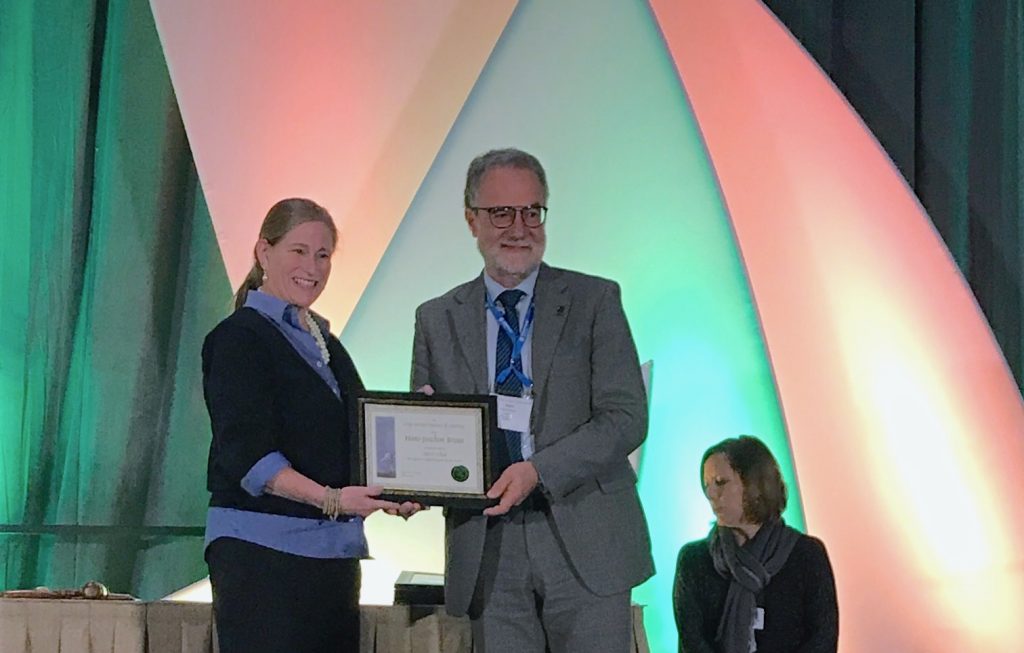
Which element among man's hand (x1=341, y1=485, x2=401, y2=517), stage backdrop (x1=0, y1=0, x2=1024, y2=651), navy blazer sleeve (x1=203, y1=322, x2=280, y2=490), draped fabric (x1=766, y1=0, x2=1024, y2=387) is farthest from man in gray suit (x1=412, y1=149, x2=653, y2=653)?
draped fabric (x1=766, y1=0, x2=1024, y2=387)

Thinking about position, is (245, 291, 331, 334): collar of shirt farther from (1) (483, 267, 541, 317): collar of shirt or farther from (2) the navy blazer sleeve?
(1) (483, 267, 541, 317): collar of shirt

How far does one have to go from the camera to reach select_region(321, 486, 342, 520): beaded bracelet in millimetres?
2121

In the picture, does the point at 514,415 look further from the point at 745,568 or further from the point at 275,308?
the point at 745,568

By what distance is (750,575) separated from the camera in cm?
309

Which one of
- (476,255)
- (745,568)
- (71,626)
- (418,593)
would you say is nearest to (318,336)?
(418,593)

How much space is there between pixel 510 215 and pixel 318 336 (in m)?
0.42

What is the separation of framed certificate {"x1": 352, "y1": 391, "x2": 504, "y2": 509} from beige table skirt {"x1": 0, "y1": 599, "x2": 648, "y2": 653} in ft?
2.49

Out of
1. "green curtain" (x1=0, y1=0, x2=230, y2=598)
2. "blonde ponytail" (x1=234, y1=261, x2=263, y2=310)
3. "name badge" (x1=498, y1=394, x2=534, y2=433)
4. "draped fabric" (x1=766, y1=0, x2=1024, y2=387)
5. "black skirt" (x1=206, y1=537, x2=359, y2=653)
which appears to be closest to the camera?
"black skirt" (x1=206, y1=537, x2=359, y2=653)

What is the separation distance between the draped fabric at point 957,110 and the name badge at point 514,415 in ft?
6.80

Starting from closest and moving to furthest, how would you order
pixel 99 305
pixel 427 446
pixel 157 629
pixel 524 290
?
pixel 427 446
pixel 524 290
pixel 157 629
pixel 99 305

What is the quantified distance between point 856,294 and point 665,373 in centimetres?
64

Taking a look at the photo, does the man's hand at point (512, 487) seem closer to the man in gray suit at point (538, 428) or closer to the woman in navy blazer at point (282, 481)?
the man in gray suit at point (538, 428)

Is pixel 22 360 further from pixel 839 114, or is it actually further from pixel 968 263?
pixel 968 263

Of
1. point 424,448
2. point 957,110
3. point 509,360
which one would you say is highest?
point 957,110
